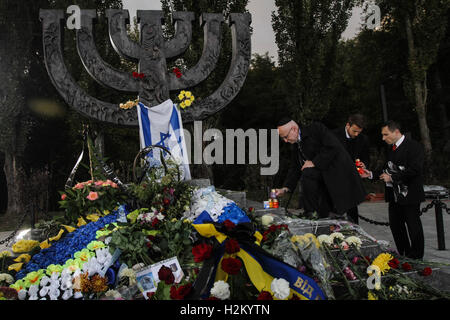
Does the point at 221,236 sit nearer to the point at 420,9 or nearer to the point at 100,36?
the point at 100,36

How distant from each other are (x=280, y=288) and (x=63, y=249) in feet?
5.54

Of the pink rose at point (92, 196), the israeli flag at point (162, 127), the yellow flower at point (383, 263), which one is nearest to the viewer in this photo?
the yellow flower at point (383, 263)

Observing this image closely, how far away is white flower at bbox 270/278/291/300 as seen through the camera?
1.52 m

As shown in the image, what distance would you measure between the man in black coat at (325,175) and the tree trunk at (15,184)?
9608mm

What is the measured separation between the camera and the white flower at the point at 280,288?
1.52 m

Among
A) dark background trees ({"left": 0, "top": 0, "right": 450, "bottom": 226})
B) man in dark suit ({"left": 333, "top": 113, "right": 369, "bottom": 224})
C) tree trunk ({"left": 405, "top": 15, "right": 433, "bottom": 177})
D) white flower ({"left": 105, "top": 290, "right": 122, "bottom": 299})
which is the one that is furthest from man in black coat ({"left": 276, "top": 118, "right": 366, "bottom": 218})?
tree trunk ({"left": 405, "top": 15, "right": 433, "bottom": 177})

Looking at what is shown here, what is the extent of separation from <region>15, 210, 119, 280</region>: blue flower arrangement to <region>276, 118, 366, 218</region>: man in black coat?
1.96m

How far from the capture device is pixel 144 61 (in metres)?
5.11

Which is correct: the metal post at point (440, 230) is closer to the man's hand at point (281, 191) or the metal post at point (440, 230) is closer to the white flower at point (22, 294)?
the man's hand at point (281, 191)

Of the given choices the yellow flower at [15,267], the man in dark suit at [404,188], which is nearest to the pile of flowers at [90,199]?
the yellow flower at [15,267]

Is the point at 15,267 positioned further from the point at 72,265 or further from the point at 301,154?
the point at 301,154

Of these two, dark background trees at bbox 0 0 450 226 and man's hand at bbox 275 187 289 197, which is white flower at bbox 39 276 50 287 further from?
dark background trees at bbox 0 0 450 226
